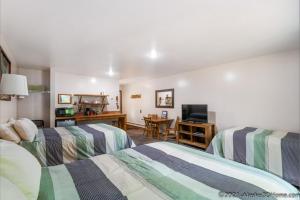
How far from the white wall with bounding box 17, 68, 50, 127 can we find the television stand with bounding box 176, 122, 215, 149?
4.05m

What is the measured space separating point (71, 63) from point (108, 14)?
8.71 feet

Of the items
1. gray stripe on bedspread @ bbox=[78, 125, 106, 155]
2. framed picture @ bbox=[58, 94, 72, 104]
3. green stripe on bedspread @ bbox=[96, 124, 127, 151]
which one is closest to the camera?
gray stripe on bedspread @ bbox=[78, 125, 106, 155]

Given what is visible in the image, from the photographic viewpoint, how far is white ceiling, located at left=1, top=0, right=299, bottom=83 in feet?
5.39

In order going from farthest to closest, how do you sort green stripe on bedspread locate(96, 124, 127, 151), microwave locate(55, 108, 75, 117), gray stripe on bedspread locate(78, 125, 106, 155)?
microwave locate(55, 108, 75, 117) → green stripe on bedspread locate(96, 124, 127, 151) → gray stripe on bedspread locate(78, 125, 106, 155)

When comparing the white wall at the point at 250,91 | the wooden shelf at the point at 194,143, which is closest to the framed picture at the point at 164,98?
the white wall at the point at 250,91

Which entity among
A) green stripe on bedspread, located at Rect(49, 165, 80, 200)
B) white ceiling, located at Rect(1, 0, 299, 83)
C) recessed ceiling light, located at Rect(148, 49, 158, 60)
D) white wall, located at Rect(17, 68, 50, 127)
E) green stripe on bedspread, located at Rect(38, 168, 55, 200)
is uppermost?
white ceiling, located at Rect(1, 0, 299, 83)

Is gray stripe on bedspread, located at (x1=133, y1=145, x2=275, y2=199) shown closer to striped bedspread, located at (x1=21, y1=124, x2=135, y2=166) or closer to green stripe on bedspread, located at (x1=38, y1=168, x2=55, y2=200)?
green stripe on bedspread, located at (x1=38, y1=168, x2=55, y2=200)

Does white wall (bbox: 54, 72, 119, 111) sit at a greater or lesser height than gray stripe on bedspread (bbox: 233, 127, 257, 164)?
greater

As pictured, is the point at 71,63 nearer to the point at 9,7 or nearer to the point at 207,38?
the point at 9,7

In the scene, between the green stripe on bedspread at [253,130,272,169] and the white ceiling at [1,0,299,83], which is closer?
the white ceiling at [1,0,299,83]

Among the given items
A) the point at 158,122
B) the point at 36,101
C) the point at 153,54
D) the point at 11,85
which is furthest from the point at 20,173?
the point at 36,101

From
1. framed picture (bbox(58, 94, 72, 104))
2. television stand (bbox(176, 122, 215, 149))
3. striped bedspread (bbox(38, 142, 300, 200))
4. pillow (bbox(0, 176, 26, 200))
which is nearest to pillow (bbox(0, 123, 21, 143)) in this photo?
striped bedspread (bbox(38, 142, 300, 200))

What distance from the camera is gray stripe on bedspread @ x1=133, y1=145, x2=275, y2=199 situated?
1039 millimetres

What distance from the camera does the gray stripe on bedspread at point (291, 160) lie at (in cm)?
222
